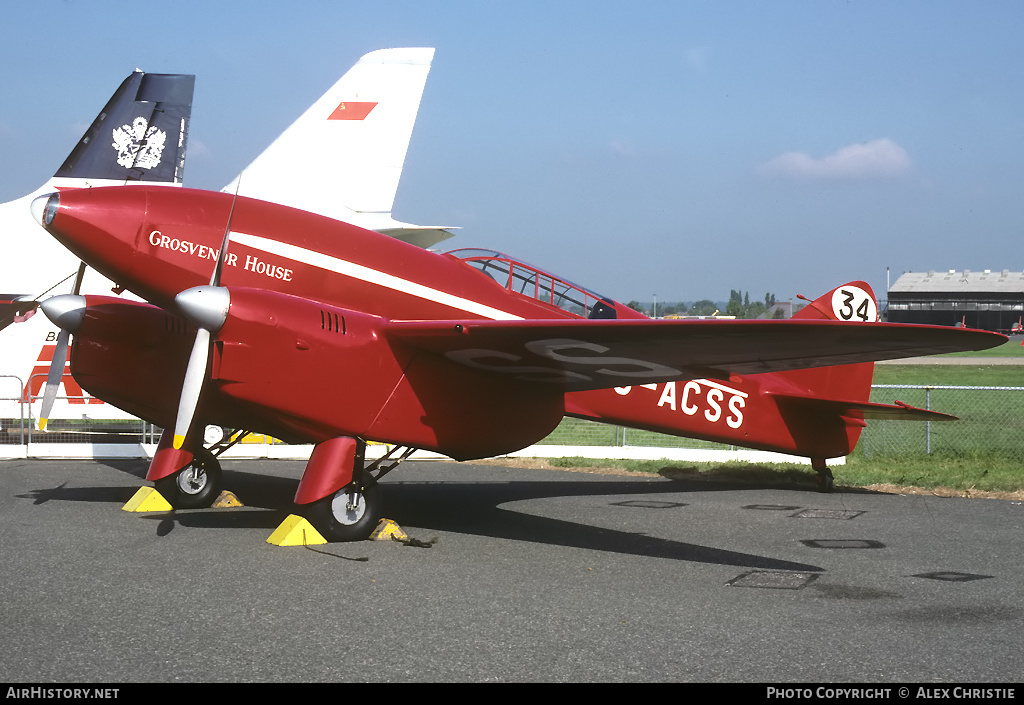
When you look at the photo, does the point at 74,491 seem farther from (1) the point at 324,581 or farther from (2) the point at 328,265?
(1) the point at 324,581

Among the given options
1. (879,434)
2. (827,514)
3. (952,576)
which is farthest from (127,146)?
(879,434)

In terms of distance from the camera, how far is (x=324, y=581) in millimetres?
7055

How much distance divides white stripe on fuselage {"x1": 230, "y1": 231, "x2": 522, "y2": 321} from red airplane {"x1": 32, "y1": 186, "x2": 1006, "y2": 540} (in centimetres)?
1

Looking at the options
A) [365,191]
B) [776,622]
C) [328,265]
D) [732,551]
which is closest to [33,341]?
[365,191]

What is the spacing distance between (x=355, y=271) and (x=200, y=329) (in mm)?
→ 2062

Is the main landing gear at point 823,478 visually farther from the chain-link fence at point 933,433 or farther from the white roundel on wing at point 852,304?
the chain-link fence at point 933,433

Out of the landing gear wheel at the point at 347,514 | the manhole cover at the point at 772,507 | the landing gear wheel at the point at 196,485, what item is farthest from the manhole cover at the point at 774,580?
the landing gear wheel at the point at 196,485

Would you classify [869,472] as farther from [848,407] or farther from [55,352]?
[55,352]

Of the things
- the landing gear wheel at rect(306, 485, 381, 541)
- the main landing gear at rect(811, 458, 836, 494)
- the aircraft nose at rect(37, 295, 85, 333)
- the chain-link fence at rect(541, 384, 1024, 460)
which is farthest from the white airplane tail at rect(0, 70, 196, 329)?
the main landing gear at rect(811, 458, 836, 494)

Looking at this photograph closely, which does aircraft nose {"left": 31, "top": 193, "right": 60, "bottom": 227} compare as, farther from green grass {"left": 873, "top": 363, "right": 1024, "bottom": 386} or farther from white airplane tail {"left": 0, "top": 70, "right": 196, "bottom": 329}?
green grass {"left": 873, "top": 363, "right": 1024, "bottom": 386}

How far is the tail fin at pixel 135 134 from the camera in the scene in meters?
17.9

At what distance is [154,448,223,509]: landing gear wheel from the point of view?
1074 centimetres

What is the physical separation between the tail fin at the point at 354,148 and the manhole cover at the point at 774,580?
1080 centimetres

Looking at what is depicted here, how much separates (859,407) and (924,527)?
2619 millimetres
